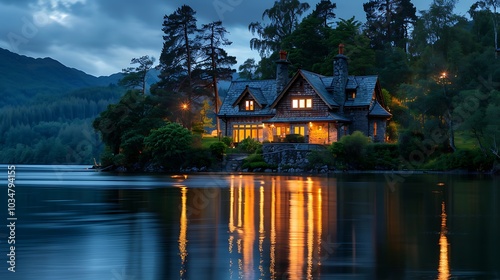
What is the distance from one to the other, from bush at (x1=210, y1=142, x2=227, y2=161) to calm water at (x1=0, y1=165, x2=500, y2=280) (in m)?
38.9

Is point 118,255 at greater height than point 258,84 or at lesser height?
lesser

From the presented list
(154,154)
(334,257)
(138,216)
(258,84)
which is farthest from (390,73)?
(334,257)

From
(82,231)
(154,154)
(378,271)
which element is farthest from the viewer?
(154,154)

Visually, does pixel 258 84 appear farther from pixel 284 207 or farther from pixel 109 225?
pixel 109 225

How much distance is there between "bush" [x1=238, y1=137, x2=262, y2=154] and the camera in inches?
2667

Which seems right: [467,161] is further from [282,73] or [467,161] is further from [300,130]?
[282,73]

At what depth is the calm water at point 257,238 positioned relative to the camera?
38.1 ft

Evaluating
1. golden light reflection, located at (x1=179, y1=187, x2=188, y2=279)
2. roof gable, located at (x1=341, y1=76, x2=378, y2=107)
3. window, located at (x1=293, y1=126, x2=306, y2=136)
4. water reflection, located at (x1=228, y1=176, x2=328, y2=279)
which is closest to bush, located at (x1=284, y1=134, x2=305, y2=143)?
window, located at (x1=293, y1=126, x2=306, y2=136)

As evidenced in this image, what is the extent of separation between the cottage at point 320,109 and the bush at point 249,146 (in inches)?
85.6

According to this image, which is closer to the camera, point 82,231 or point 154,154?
point 82,231

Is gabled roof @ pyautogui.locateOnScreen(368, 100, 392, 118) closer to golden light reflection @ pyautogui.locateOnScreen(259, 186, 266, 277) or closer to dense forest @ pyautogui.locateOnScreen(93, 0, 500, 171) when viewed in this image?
dense forest @ pyautogui.locateOnScreen(93, 0, 500, 171)

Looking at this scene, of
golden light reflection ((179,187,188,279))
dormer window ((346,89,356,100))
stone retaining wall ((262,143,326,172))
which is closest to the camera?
golden light reflection ((179,187,188,279))

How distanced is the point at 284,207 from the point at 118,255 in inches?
428

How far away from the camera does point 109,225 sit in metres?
18.3
